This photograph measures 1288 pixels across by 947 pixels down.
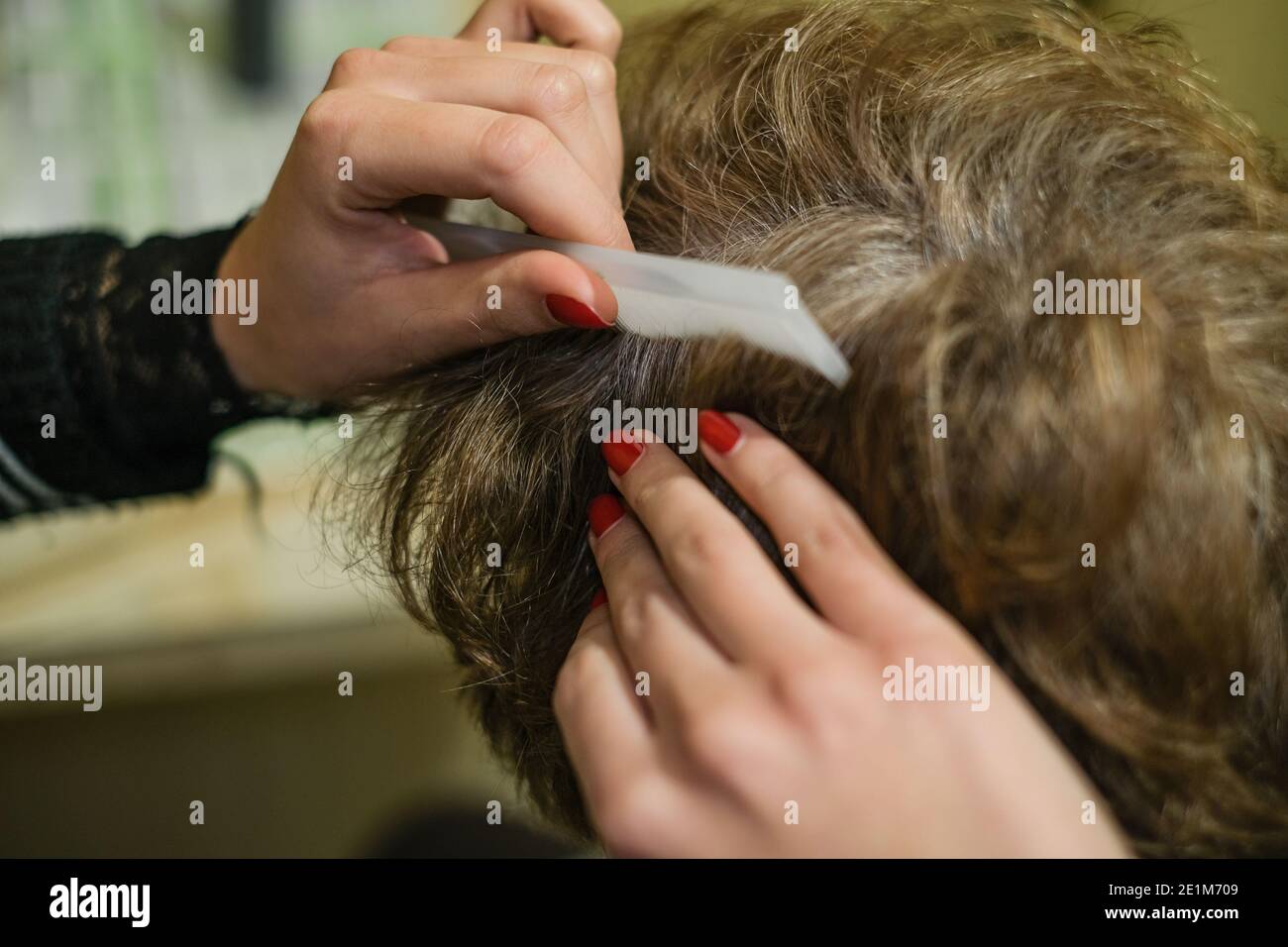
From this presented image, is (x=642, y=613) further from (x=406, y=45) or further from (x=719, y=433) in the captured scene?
(x=406, y=45)

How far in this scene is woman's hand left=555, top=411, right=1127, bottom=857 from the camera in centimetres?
37

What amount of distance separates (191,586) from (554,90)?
0.91m

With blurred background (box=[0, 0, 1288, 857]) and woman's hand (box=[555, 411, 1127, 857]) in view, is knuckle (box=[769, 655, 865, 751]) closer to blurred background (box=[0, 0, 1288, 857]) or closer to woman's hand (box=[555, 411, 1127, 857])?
woman's hand (box=[555, 411, 1127, 857])

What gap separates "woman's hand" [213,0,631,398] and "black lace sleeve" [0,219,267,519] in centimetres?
7

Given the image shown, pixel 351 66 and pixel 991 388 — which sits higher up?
pixel 351 66

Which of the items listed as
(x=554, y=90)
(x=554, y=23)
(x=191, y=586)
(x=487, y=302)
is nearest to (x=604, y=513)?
(x=487, y=302)

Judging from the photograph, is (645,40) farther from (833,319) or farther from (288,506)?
(288,506)

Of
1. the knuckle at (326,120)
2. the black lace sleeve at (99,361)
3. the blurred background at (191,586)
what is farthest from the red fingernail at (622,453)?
the blurred background at (191,586)

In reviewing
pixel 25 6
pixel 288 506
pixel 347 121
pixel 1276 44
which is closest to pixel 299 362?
pixel 347 121

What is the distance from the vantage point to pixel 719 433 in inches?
17.3

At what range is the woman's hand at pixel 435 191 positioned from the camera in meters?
0.47

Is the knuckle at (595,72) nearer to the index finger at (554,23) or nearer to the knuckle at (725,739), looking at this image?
the index finger at (554,23)

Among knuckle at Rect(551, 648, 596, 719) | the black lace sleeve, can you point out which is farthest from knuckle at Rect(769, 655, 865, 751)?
the black lace sleeve

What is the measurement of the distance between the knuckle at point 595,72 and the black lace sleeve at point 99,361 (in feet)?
1.00
